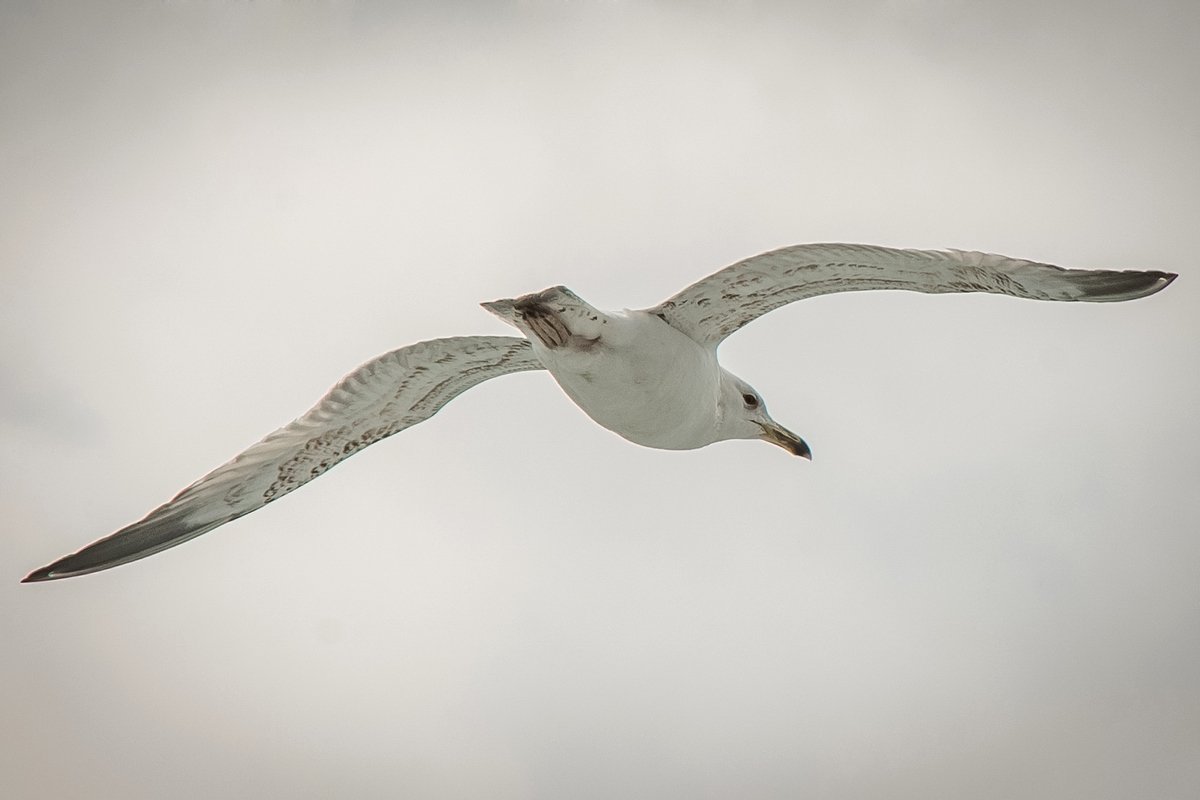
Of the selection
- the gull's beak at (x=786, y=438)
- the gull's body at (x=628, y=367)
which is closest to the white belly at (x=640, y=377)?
the gull's body at (x=628, y=367)

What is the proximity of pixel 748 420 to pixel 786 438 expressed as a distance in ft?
0.76

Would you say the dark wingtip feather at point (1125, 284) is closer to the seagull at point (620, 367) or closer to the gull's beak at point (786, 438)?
the seagull at point (620, 367)

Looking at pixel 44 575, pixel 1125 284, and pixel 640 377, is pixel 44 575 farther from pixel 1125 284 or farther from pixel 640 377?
pixel 1125 284

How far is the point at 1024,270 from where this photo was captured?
4289 millimetres

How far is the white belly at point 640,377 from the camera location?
4727mm

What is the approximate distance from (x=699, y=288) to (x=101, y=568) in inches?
115

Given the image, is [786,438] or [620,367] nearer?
[620,367]

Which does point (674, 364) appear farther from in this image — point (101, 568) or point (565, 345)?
point (101, 568)

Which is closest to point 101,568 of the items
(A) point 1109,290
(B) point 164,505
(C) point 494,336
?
(B) point 164,505

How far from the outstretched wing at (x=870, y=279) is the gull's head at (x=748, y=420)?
69cm

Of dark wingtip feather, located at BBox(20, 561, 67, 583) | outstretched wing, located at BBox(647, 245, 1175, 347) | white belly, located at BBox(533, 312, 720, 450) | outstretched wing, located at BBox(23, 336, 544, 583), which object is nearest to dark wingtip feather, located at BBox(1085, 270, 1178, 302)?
outstretched wing, located at BBox(647, 245, 1175, 347)

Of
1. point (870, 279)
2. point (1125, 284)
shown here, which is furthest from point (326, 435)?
point (1125, 284)

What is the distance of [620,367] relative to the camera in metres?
4.77

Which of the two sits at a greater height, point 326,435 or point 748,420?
point 326,435
